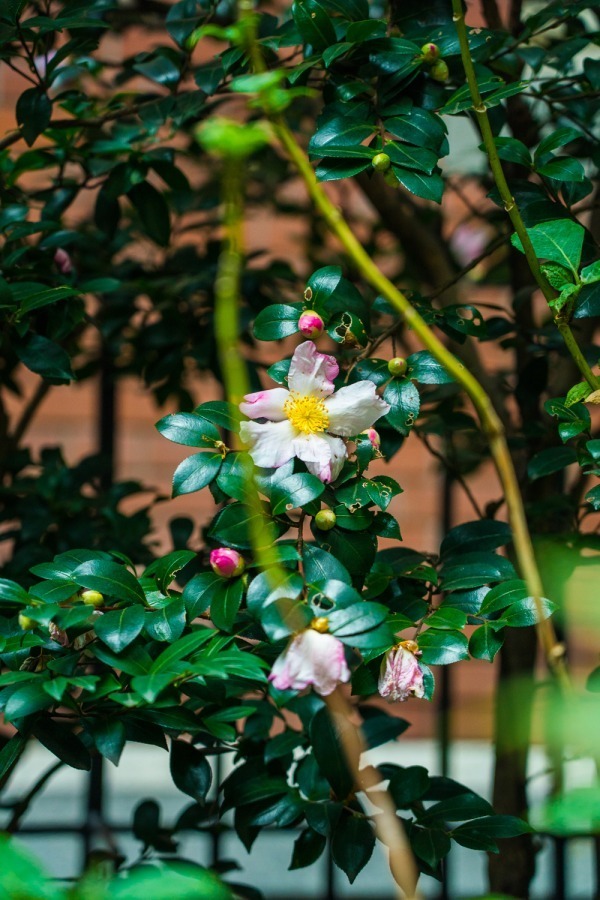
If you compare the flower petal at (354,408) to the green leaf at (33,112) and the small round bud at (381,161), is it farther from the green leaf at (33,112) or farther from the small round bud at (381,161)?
the green leaf at (33,112)

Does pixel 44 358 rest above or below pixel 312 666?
above

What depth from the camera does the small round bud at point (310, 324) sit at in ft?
2.69

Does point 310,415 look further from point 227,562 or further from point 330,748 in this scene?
point 330,748

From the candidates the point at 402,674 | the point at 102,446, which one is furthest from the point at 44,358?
the point at 102,446

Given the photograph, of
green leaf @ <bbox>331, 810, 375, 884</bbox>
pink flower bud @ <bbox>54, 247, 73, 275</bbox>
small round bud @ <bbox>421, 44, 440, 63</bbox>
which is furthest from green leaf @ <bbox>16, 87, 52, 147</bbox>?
green leaf @ <bbox>331, 810, 375, 884</bbox>

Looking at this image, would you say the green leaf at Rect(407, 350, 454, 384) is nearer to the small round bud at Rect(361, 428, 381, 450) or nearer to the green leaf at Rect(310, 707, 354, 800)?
the small round bud at Rect(361, 428, 381, 450)

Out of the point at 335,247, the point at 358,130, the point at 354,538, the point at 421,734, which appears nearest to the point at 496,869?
the point at 354,538

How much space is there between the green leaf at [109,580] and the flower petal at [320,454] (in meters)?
0.18

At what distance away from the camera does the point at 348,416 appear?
0.78 meters

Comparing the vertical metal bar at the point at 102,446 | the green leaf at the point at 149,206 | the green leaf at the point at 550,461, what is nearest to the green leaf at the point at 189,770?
the green leaf at the point at 550,461

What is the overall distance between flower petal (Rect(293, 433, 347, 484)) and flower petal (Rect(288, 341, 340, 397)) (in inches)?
1.5

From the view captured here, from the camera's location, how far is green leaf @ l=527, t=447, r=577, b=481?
955 mm

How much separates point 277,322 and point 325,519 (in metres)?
0.20

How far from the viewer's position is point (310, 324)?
82 cm
